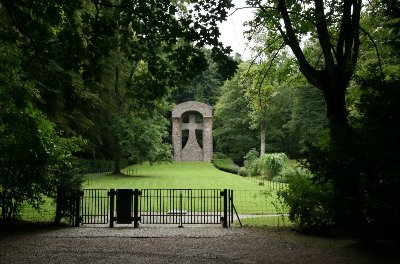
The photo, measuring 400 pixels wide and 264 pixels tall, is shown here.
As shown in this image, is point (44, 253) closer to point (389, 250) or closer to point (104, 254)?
point (104, 254)

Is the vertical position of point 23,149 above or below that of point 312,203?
above

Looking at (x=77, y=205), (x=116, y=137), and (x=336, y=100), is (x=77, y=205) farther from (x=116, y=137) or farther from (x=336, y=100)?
(x=116, y=137)

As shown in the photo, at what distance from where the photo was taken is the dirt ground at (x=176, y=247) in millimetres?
7375

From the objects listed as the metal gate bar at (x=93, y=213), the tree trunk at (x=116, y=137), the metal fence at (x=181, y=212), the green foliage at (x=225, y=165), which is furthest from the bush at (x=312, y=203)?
the green foliage at (x=225, y=165)

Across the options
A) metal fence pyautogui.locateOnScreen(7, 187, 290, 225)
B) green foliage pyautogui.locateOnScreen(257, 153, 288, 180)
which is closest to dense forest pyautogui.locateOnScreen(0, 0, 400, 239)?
metal fence pyautogui.locateOnScreen(7, 187, 290, 225)

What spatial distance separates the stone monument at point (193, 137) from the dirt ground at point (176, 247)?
3963 centimetres

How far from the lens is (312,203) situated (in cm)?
1030

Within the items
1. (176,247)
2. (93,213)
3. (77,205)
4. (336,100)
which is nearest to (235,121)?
(93,213)

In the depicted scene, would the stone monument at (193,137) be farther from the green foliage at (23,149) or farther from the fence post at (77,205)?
the green foliage at (23,149)

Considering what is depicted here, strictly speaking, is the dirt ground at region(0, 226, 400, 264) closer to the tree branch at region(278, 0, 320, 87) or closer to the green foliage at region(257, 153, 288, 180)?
the tree branch at region(278, 0, 320, 87)

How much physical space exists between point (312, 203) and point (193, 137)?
4155cm

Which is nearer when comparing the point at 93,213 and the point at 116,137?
the point at 93,213

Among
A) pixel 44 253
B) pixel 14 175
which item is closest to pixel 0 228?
pixel 14 175

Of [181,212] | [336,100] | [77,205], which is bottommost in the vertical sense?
[181,212]
